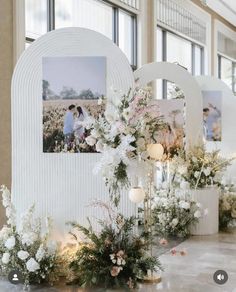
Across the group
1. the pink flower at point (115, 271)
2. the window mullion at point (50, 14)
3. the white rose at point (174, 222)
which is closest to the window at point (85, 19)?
the window mullion at point (50, 14)

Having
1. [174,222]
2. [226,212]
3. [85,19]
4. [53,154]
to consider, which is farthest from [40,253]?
[85,19]

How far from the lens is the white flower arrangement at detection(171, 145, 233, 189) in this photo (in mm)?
7391

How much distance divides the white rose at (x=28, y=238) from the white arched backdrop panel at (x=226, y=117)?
5.29 metres

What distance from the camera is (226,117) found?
9.60 metres

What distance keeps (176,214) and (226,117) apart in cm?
304

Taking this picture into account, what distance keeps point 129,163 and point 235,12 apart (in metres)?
10.4

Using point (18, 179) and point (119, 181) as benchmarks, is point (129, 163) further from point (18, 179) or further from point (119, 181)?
point (18, 179)

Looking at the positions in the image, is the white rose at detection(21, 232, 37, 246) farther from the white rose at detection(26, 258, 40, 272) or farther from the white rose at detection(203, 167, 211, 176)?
the white rose at detection(203, 167, 211, 176)

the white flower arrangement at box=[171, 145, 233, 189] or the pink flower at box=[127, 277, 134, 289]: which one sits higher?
the white flower arrangement at box=[171, 145, 233, 189]

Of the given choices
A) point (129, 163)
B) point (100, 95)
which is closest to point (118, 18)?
point (100, 95)

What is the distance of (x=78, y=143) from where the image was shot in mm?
5219

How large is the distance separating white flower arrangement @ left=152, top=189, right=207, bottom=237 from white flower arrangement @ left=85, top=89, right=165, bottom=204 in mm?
2316

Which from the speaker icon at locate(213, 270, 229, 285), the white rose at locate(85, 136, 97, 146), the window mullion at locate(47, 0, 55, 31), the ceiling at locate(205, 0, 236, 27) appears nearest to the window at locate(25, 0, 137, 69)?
the window mullion at locate(47, 0, 55, 31)

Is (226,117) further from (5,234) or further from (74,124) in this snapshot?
(5,234)
